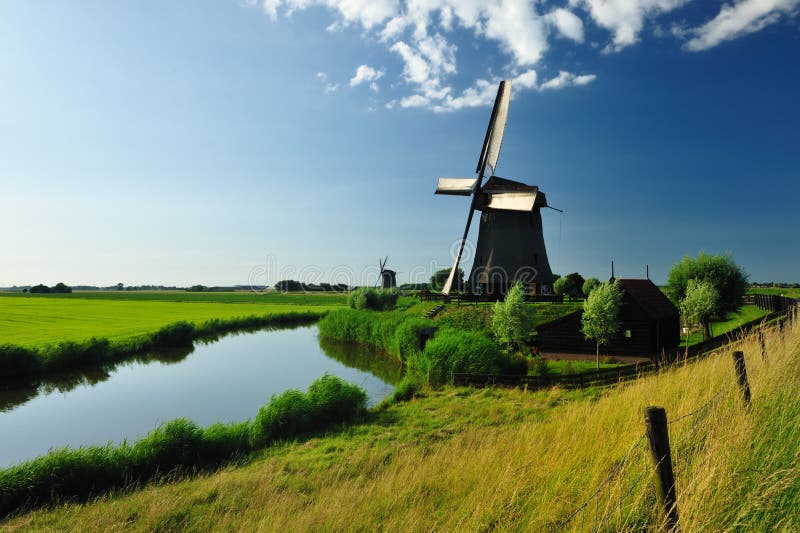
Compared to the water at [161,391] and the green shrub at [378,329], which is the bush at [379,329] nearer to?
the green shrub at [378,329]

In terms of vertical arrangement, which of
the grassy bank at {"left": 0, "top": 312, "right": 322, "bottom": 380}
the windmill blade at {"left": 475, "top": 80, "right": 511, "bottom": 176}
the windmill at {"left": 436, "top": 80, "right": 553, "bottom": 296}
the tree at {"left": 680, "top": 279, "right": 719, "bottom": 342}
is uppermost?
the windmill blade at {"left": 475, "top": 80, "right": 511, "bottom": 176}

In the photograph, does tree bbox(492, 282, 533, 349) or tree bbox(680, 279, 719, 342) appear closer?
tree bbox(492, 282, 533, 349)

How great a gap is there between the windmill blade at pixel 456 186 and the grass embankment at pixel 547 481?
2725 cm

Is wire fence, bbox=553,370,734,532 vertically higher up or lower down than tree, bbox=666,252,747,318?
lower down

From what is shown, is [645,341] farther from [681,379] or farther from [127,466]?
[127,466]

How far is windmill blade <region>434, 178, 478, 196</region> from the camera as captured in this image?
35.4 metres

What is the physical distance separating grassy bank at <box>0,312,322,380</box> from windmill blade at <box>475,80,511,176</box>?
99.3 ft

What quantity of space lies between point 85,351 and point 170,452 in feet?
71.6

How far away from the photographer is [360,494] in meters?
6.09

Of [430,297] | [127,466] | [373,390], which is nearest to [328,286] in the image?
[430,297]

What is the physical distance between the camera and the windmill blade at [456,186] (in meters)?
35.4

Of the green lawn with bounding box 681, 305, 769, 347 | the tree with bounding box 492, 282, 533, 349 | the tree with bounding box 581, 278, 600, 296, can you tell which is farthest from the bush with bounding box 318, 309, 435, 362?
the tree with bounding box 581, 278, 600, 296

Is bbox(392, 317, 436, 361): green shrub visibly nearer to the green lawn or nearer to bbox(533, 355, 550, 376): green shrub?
bbox(533, 355, 550, 376): green shrub

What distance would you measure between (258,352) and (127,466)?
2358 centimetres
